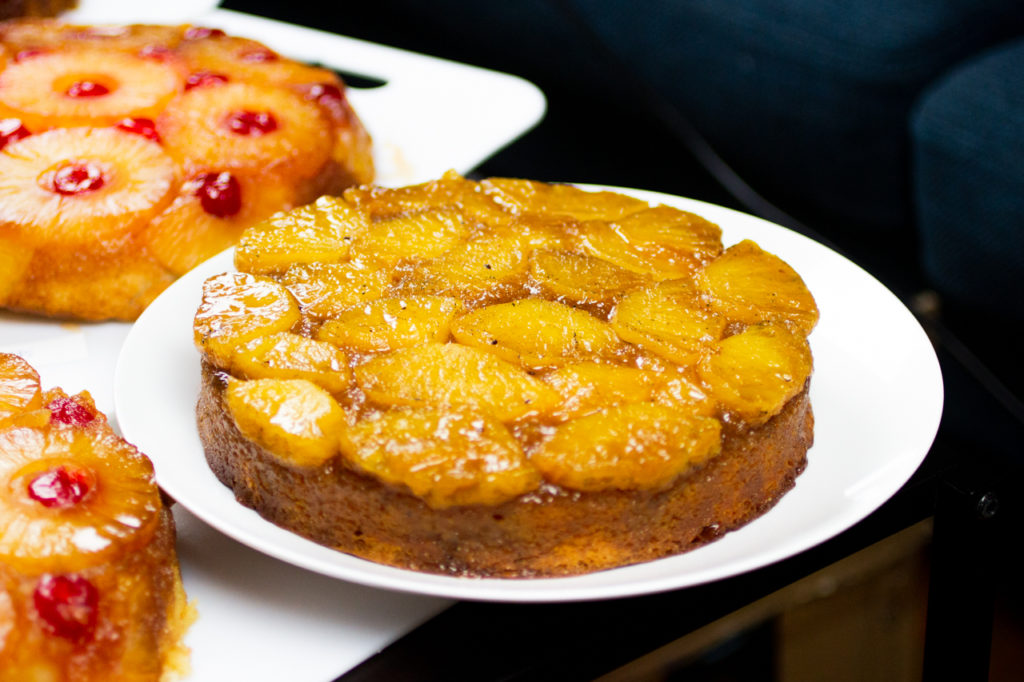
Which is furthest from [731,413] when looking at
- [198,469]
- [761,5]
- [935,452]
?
[761,5]

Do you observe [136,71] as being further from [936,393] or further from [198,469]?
[936,393]

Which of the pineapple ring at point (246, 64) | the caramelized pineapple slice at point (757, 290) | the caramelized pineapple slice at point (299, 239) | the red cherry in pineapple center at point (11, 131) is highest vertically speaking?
the caramelized pineapple slice at point (757, 290)

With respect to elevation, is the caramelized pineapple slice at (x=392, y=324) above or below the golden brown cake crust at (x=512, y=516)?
above

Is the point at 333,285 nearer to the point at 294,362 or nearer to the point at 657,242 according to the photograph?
the point at 294,362

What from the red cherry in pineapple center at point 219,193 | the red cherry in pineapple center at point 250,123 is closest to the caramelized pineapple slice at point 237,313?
the red cherry in pineapple center at point 219,193

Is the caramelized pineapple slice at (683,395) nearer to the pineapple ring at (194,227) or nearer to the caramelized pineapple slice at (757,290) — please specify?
the caramelized pineapple slice at (757,290)

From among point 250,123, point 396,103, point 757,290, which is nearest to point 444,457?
point 757,290
